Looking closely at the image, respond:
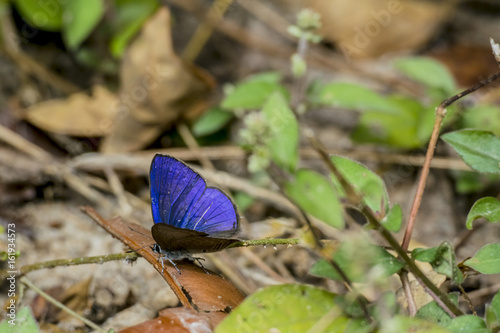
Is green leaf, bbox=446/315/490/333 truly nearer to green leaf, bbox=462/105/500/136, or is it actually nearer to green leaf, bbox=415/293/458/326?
green leaf, bbox=415/293/458/326

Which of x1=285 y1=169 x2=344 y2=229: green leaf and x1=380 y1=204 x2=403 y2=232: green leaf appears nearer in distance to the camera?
x1=380 y1=204 x2=403 y2=232: green leaf

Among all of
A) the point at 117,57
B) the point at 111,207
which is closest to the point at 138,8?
the point at 117,57

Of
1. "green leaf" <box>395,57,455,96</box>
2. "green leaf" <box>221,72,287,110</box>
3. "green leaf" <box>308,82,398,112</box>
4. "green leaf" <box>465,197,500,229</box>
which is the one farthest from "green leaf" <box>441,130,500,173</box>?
"green leaf" <box>395,57,455,96</box>

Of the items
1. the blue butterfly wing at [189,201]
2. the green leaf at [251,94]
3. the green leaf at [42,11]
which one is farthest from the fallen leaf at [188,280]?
the green leaf at [42,11]

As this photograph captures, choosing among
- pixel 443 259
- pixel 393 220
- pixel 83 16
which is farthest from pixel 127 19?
pixel 443 259

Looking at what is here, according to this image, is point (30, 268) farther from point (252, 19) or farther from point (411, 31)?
point (411, 31)

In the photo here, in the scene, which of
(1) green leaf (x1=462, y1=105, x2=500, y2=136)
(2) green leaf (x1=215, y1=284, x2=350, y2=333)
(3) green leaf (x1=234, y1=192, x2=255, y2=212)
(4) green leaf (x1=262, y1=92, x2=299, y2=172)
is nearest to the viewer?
(2) green leaf (x1=215, y1=284, x2=350, y2=333)
